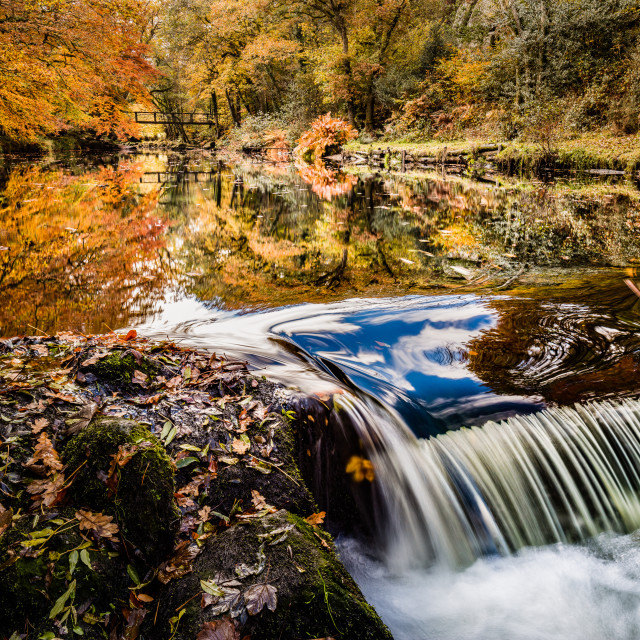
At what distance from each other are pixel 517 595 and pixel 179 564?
1780mm

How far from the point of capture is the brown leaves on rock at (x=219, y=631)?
154 cm

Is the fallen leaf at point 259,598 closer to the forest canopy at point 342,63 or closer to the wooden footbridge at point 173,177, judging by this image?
the forest canopy at point 342,63

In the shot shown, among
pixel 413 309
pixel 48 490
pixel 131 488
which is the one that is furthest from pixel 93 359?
pixel 413 309

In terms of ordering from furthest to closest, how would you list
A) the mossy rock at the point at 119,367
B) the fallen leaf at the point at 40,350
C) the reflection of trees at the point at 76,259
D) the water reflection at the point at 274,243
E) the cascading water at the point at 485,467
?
the water reflection at the point at 274,243, the reflection of trees at the point at 76,259, the fallen leaf at the point at 40,350, the mossy rock at the point at 119,367, the cascading water at the point at 485,467

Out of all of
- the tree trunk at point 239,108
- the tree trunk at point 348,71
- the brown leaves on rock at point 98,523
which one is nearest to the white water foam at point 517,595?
the brown leaves on rock at point 98,523

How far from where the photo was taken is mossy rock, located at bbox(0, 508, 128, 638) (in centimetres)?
150

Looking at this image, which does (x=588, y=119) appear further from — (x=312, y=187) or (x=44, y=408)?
(x=44, y=408)

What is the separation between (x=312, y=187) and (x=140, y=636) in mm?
13842

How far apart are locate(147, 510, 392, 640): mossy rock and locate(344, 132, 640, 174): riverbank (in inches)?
590

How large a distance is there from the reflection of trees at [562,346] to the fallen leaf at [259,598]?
2.29m

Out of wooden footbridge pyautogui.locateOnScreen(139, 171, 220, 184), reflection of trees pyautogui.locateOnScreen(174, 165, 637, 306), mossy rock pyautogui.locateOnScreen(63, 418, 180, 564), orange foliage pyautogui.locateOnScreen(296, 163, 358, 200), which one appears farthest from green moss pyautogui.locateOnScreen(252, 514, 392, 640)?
wooden footbridge pyautogui.locateOnScreen(139, 171, 220, 184)

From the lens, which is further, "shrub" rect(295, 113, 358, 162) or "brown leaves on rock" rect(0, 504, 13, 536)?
"shrub" rect(295, 113, 358, 162)

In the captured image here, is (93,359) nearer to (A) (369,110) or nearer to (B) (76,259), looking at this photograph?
(B) (76,259)

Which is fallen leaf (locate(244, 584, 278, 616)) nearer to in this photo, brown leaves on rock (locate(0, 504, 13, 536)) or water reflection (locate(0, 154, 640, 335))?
brown leaves on rock (locate(0, 504, 13, 536))
